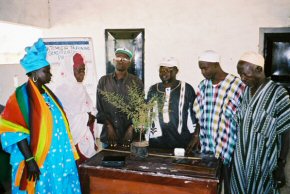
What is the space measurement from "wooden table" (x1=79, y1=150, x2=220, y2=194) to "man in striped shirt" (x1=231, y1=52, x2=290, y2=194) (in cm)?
37

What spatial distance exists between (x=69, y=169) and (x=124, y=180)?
57 centimetres

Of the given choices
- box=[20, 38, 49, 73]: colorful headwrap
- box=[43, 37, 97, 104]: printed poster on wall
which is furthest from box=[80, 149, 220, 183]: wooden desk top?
box=[43, 37, 97, 104]: printed poster on wall

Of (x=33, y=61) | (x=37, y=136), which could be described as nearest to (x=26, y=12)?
(x=33, y=61)

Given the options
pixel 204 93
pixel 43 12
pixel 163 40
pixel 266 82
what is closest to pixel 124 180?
pixel 204 93

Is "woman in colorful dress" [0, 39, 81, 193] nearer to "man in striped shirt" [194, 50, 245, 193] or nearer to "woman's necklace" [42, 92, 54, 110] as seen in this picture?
"woman's necklace" [42, 92, 54, 110]

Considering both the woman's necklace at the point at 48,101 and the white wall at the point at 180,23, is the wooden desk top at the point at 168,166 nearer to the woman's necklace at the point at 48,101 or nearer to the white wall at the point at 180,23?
the woman's necklace at the point at 48,101

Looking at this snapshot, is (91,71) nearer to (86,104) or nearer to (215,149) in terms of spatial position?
(86,104)

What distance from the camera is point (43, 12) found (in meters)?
5.75

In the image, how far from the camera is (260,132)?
2557 mm

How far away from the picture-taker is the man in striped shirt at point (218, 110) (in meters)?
2.85

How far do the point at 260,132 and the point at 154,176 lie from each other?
3.38 feet

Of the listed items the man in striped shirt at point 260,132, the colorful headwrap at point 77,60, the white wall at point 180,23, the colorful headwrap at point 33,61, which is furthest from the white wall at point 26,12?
the man in striped shirt at point 260,132

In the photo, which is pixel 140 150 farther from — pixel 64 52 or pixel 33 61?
pixel 64 52

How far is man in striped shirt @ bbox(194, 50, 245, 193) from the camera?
2.85 meters
